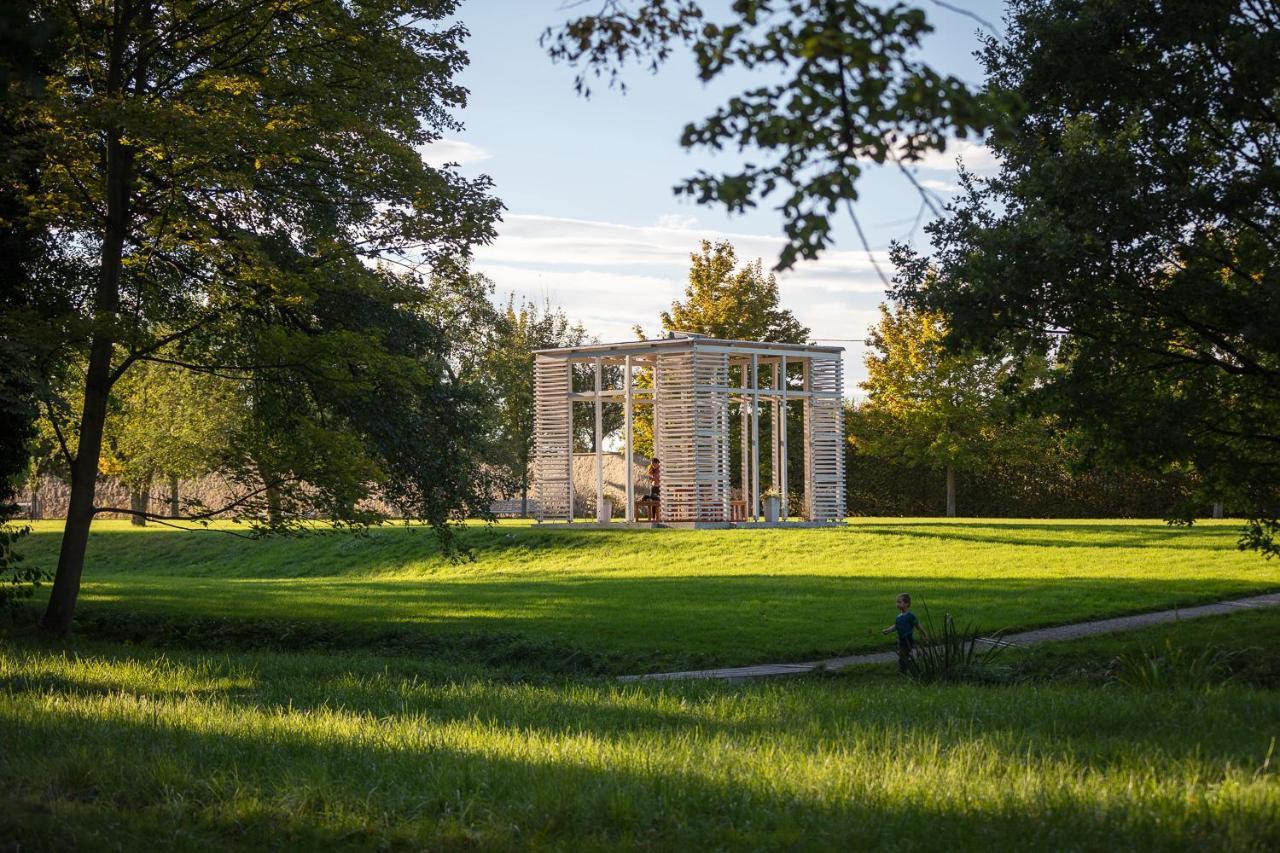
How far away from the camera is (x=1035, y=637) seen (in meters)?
16.1

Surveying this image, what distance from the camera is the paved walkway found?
13562 millimetres

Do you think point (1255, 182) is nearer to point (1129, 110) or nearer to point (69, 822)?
point (1129, 110)

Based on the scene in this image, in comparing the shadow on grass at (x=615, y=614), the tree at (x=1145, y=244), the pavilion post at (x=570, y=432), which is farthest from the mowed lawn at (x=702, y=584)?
the tree at (x=1145, y=244)

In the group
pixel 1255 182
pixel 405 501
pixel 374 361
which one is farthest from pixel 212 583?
pixel 1255 182

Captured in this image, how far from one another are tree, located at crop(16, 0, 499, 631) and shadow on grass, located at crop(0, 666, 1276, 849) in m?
7.74

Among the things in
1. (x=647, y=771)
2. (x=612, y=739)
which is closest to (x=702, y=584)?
(x=612, y=739)

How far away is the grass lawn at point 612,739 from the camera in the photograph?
19.5 feet

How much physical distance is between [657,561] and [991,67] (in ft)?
49.2

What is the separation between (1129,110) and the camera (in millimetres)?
13867

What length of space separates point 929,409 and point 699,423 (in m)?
16.9

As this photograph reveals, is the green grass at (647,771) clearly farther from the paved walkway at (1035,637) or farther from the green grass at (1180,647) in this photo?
the paved walkway at (1035,637)

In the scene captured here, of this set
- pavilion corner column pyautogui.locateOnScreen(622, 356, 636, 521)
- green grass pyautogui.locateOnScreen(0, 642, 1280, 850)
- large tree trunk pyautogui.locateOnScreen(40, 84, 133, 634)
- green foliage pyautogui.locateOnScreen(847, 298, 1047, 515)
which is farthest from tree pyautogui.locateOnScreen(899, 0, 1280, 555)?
green foliage pyautogui.locateOnScreen(847, 298, 1047, 515)

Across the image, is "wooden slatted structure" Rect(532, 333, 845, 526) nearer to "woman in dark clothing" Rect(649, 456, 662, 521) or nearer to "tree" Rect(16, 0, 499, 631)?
"woman in dark clothing" Rect(649, 456, 662, 521)

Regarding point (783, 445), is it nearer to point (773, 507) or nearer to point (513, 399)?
point (773, 507)
